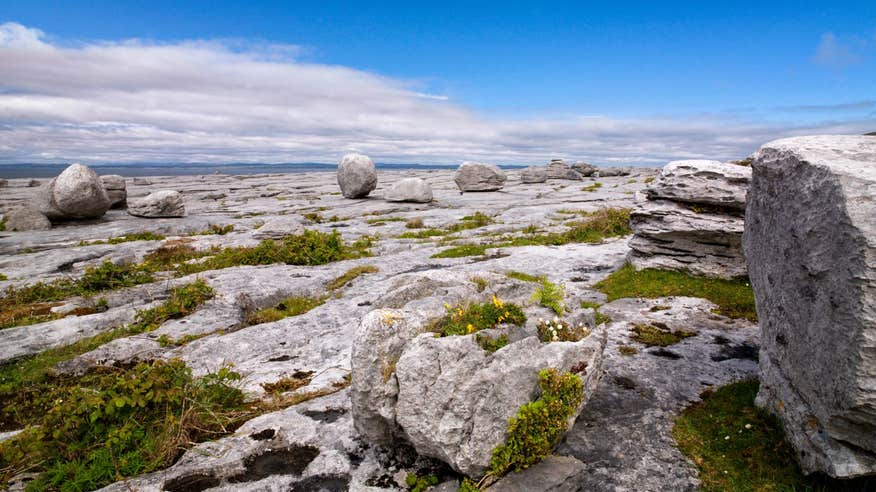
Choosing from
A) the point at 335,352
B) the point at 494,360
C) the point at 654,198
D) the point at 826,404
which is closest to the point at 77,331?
the point at 335,352

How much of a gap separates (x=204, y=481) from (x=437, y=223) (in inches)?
1265

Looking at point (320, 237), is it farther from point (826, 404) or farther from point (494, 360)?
point (826, 404)

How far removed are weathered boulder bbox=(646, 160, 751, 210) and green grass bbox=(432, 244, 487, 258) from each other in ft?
32.8

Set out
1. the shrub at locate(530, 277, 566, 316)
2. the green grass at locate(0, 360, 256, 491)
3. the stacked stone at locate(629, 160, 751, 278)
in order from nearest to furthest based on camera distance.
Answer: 1. the green grass at locate(0, 360, 256, 491)
2. the shrub at locate(530, 277, 566, 316)
3. the stacked stone at locate(629, 160, 751, 278)

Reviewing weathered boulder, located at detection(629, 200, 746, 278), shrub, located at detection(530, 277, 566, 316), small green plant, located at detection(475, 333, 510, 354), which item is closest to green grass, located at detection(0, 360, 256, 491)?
small green plant, located at detection(475, 333, 510, 354)

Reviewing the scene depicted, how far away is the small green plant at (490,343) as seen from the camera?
853 cm

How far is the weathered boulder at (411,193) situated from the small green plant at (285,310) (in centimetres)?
3452

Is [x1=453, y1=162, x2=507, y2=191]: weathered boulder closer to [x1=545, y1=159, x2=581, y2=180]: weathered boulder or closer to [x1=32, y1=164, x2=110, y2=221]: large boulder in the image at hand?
[x1=545, y1=159, x2=581, y2=180]: weathered boulder

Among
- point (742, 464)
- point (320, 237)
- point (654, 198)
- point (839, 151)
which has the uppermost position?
point (839, 151)

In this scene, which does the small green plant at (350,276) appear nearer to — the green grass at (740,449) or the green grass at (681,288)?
the green grass at (681,288)

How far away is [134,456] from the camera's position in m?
8.89

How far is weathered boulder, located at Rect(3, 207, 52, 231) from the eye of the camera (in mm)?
38094

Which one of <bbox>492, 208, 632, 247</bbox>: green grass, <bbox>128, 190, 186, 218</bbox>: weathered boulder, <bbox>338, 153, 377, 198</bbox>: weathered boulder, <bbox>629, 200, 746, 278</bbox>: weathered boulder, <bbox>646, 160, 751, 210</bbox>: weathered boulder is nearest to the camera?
<bbox>646, 160, 751, 210</bbox>: weathered boulder

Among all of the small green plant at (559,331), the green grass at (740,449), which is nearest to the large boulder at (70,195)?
the small green plant at (559,331)
